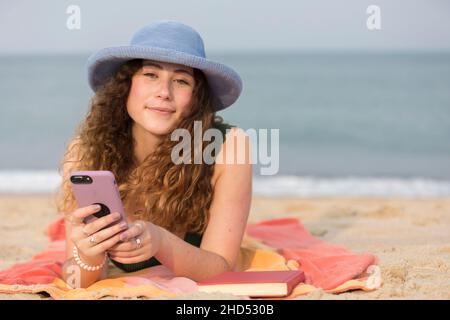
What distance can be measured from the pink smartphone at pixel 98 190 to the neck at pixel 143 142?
0.85 meters

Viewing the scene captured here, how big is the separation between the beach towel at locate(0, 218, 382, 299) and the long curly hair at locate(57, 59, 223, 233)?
325mm

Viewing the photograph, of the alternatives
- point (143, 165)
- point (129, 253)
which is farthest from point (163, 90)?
point (129, 253)

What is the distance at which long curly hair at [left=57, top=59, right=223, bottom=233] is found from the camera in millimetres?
3619

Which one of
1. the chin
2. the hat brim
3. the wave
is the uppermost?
the hat brim

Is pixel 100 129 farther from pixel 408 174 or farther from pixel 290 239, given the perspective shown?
pixel 408 174

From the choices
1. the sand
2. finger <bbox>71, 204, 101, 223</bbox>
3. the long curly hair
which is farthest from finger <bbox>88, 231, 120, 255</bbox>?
the long curly hair

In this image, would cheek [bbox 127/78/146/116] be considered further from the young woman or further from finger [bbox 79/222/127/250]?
finger [bbox 79/222/127/250]

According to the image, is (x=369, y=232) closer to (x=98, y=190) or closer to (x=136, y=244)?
(x=136, y=244)

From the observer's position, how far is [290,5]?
2062cm

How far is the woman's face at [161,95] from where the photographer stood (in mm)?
3482

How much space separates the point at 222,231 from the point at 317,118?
12.5 m

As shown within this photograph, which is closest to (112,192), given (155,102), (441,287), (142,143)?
(155,102)

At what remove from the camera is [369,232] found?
5.25 meters

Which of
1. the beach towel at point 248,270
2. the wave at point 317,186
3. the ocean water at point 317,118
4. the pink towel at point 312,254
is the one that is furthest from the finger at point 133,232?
the ocean water at point 317,118
